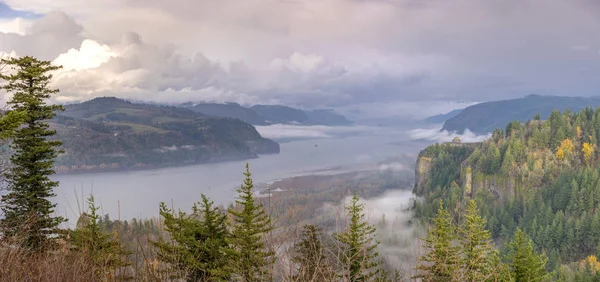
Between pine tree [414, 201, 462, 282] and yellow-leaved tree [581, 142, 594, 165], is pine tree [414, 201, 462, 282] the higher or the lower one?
the higher one

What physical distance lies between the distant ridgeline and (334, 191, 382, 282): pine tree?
381ft

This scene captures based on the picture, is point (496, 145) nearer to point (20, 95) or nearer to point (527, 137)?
point (527, 137)

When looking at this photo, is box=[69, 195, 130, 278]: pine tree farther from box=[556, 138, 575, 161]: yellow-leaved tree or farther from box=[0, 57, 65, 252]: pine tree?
box=[556, 138, 575, 161]: yellow-leaved tree

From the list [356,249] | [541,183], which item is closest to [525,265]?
[356,249]

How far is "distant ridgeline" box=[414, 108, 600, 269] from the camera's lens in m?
113

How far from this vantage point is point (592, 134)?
14650 centimetres

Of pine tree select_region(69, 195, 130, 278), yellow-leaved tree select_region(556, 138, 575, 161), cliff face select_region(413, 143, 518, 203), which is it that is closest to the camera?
pine tree select_region(69, 195, 130, 278)

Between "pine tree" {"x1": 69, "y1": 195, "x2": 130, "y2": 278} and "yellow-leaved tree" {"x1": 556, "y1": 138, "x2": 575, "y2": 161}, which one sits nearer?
"pine tree" {"x1": 69, "y1": 195, "x2": 130, "y2": 278}

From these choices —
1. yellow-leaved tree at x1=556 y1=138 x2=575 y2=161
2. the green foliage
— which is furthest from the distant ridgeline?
the green foliage

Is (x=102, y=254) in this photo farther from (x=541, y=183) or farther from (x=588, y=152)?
(x=588, y=152)

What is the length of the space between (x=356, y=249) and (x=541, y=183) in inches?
6366

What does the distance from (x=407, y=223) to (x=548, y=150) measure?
210 feet

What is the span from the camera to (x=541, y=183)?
151 meters

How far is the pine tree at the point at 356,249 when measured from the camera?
4.96 meters
